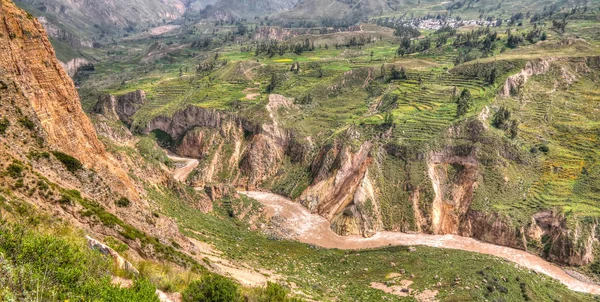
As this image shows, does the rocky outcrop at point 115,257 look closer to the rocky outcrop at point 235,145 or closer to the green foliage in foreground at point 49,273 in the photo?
the green foliage in foreground at point 49,273

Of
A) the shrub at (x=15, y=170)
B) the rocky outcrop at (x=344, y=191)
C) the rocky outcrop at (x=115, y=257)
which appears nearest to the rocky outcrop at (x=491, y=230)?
the rocky outcrop at (x=344, y=191)

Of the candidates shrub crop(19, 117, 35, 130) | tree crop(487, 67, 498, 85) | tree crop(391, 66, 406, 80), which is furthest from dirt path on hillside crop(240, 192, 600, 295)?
tree crop(391, 66, 406, 80)

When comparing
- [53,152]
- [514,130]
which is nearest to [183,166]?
[53,152]

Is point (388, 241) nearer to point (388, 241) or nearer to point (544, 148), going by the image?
point (388, 241)

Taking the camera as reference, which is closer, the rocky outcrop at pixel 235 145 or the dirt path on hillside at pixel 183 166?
the dirt path on hillside at pixel 183 166

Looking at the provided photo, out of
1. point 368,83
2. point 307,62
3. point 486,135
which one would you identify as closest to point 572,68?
point 486,135

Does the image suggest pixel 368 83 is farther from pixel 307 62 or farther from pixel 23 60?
pixel 23 60

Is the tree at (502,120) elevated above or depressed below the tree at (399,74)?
below
